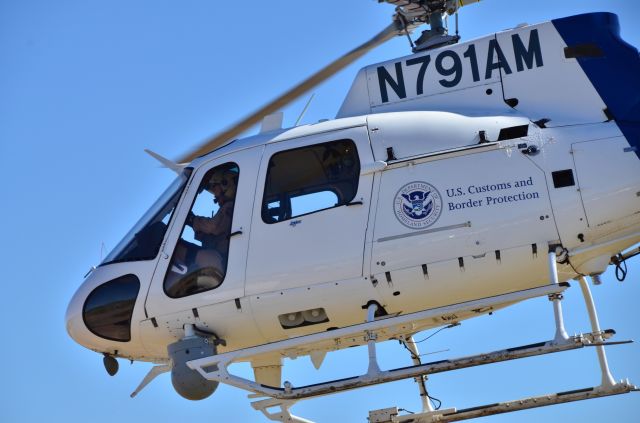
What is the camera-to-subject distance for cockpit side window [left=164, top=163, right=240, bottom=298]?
13.4m

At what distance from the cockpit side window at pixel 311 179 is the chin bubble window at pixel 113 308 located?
1.70m

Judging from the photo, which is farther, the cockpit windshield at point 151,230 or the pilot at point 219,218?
the cockpit windshield at point 151,230

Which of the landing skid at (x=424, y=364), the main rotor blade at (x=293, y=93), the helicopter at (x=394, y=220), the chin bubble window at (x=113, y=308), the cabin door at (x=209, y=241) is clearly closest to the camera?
the landing skid at (x=424, y=364)

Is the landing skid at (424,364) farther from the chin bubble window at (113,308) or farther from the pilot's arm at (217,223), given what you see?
the pilot's arm at (217,223)

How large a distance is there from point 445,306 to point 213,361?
246 centimetres

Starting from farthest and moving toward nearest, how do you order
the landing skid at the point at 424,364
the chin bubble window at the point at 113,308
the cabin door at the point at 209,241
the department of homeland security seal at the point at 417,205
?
the chin bubble window at the point at 113,308 → the cabin door at the point at 209,241 → the department of homeland security seal at the point at 417,205 → the landing skid at the point at 424,364

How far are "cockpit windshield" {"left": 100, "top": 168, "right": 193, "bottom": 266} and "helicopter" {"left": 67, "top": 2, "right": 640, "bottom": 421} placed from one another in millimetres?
19

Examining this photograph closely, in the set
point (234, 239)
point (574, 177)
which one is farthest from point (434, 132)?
point (234, 239)

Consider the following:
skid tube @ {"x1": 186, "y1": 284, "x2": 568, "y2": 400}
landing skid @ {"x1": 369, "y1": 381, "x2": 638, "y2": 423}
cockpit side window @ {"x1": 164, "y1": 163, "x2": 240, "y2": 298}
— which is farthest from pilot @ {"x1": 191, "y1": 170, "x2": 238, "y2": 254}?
landing skid @ {"x1": 369, "y1": 381, "x2": 638, "y2": 423}

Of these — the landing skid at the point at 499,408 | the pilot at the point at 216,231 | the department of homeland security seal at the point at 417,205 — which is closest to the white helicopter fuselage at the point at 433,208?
the department of homeland security seal at the point at 417,205

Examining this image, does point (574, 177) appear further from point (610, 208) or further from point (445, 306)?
point (445, 306)

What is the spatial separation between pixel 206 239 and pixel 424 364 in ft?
9.35

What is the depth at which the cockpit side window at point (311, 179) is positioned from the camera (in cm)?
1329

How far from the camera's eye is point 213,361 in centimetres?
1305
